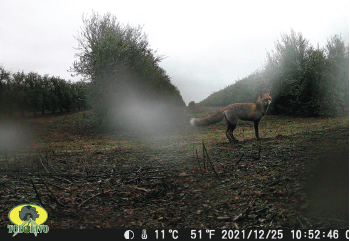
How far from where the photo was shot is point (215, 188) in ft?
13.1

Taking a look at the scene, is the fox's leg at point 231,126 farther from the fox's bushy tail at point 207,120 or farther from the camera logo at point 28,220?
the camera logo at point 28,220

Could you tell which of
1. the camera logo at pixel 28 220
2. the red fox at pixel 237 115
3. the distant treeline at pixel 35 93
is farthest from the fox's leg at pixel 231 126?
the distant treeline at pixel 35 93

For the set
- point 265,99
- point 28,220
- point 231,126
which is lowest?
point 28,220

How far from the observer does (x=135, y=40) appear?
16953mm

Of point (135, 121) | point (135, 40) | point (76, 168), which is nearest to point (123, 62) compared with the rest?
point (135, 40)

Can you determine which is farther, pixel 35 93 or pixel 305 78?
pixel 35 93

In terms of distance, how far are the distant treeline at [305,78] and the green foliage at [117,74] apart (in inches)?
315

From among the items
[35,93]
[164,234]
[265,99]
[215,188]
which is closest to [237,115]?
[265,99]

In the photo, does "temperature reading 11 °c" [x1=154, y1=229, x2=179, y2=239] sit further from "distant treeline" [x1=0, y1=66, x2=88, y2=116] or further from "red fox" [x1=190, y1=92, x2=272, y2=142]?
"distant treeline" [x1=0, y1=66, x2=88, y2=116]

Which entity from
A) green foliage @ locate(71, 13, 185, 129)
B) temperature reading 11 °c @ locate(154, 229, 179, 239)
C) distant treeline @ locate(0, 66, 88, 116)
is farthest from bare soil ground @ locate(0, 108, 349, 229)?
green foliage @ locate(71, 13, 185, 129)

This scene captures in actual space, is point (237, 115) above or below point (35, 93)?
below

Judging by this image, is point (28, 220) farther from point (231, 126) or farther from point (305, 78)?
point (305, 78)

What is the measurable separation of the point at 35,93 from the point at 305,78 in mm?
10564

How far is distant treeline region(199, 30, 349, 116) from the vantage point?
198 inches
